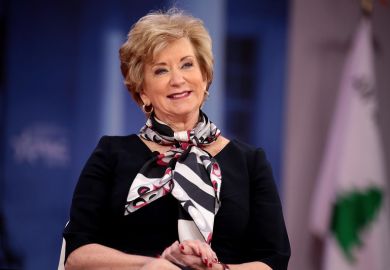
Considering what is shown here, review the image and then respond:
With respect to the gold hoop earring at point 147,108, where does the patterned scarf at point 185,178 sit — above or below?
below

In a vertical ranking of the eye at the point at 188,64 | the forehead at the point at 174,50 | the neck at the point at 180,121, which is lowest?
the neck at the point at 180,121

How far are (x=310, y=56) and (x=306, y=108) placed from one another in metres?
0.26

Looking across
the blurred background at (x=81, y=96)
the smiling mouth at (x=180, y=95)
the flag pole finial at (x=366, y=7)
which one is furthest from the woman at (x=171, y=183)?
the flag pole finial at (x=366, y=7)

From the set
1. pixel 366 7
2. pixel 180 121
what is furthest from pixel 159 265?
pixel 366 7

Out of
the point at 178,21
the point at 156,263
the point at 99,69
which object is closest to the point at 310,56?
the point at 99,69

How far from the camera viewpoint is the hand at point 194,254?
5.08 feet

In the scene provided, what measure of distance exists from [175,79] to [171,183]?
0.80ft

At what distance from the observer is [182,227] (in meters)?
1.63

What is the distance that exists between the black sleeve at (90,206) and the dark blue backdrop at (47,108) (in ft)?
4.76

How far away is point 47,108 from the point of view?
314cm

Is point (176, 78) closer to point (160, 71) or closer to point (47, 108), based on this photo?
point (160, 71)

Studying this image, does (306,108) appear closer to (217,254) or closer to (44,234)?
(44,234)

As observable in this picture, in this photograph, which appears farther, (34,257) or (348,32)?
(348,32)

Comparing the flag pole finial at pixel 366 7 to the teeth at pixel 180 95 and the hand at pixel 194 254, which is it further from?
the hand at pixel 194 254
